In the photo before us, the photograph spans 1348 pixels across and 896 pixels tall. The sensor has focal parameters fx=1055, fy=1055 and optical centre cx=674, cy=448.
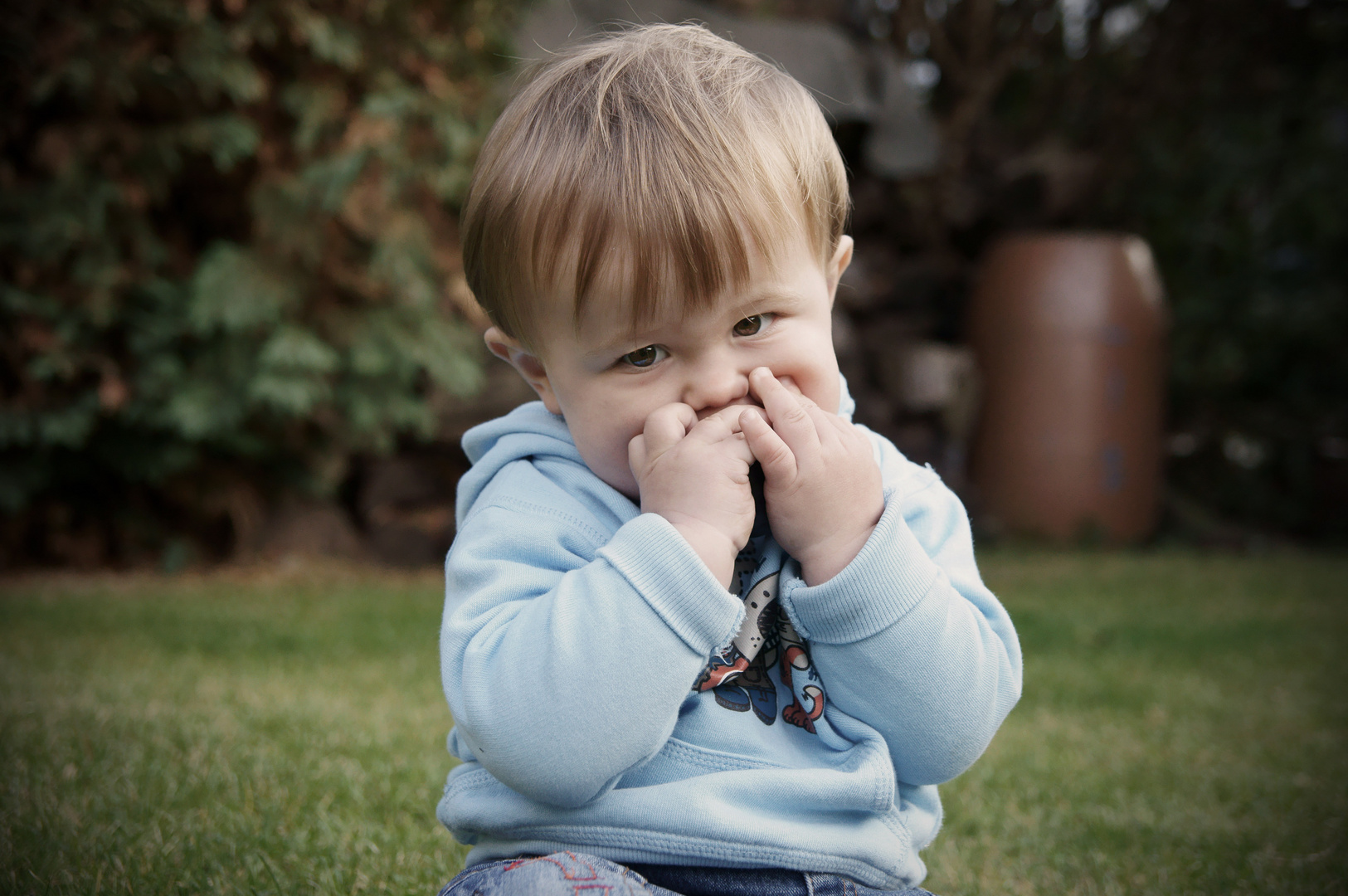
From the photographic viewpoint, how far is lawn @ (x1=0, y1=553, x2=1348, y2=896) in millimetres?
1646

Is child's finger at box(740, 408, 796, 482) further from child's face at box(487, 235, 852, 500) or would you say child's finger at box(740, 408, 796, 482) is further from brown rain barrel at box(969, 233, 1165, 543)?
brown rain barrel at box(969, 233, 1165, 543)

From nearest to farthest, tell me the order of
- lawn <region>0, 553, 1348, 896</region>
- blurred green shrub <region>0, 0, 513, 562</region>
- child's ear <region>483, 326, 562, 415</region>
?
child's ear <region>483, 326, 562, 415</region> < lawn <region>0, 553, 1348, 896</region> < blurred green shrub <region>0, 0, 513, 562</region>

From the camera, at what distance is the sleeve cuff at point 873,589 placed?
107cm

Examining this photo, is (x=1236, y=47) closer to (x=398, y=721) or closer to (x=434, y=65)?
(x=434, y=65)

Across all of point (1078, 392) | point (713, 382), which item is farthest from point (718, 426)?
point (1078, 392)

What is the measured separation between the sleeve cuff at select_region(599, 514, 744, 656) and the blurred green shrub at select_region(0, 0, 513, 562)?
312 cm

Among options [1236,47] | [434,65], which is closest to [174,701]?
[434,65]

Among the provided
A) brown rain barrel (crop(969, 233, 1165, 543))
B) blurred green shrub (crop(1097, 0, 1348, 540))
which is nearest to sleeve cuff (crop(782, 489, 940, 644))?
brown rain barrel (crop(969, 233, 1165, 543))

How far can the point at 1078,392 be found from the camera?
573 centimetres

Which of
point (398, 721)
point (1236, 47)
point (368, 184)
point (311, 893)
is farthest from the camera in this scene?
point (1236, 47)

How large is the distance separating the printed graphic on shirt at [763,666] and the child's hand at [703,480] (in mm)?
129

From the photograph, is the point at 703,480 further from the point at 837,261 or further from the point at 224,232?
the point at 224,232

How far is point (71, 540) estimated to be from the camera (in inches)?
174

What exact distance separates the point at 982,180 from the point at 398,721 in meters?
5.37
